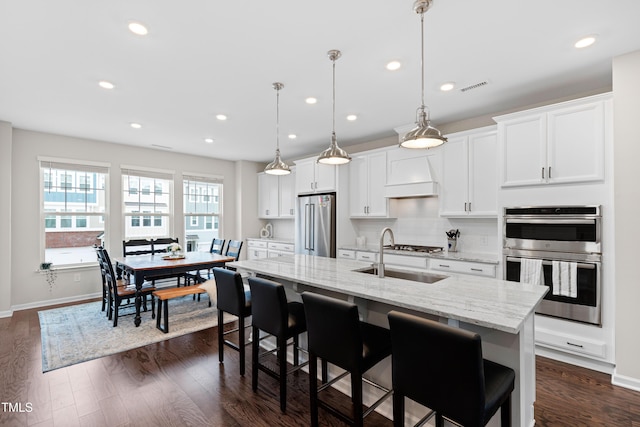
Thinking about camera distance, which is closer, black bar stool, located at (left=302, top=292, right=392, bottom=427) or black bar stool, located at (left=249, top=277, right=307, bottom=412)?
black bar stool, located at (left=302, top=292, right=392, bottom=427)

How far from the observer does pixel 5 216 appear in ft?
14.0

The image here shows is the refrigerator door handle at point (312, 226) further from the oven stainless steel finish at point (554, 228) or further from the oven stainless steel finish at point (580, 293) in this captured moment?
the oven stainless steel finish at point (580, 293)

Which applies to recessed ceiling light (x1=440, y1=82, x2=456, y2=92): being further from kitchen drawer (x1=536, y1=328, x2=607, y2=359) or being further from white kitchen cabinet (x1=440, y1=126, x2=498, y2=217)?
kitchen drawer (x1=536, y1=328, x2=607, y2=359)

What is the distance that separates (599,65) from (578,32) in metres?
0.76

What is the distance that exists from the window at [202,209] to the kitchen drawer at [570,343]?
5.98 metres

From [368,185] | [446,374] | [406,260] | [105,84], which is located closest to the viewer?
[446,374]

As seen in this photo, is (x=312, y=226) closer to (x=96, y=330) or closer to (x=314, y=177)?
(x=314, y=177)

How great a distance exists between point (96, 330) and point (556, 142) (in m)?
5.55

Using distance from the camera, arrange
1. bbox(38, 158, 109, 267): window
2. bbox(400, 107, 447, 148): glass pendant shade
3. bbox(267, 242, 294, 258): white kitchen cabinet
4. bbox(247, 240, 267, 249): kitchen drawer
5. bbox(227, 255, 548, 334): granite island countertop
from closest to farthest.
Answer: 1. bbox(227, 255, 548, 334): granite island countertop
2. bbox(400, 107, 447, 148): glass pendant shade
3. bbox(38, 158, 109, 267): window
4. bbox(267, 242, 294, 258): white kitchen cabinet
5. bbox(247, 240, 267, 249): kitchen drawer

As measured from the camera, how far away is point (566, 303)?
9.46 feet

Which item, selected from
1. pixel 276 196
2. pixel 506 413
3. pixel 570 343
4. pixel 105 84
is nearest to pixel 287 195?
pixel 276 196

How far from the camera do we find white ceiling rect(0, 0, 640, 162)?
202cm

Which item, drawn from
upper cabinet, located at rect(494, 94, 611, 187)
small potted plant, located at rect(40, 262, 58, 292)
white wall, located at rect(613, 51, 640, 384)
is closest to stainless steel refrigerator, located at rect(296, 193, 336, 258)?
upper cabinet, located at rect(494, 94, 611, 187)

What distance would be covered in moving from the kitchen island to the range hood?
214 centimetres
